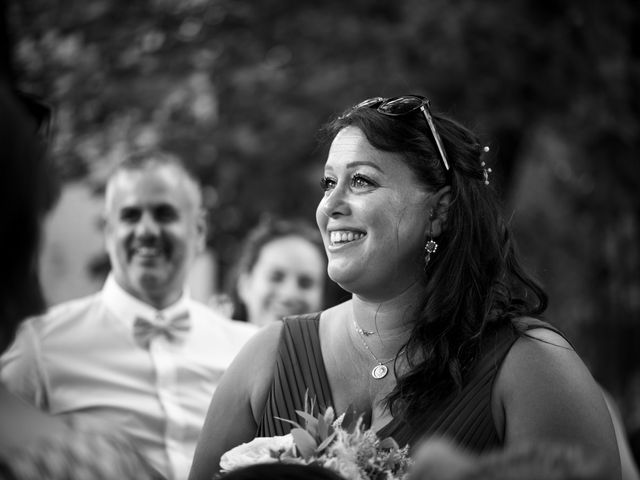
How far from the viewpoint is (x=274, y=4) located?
8781mm

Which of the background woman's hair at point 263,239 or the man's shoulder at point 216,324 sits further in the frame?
the background woman's hair at point 263,239

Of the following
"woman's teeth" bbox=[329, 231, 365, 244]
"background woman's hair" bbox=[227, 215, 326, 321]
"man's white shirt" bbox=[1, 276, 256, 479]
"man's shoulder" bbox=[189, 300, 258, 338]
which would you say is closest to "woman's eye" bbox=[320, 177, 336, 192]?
"woman's teeth" bbox=[329, 231, 365, 244]

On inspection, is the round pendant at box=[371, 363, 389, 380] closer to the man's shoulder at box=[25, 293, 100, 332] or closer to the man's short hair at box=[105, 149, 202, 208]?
the man's shoulder at box=[25, 293, 100, 332]

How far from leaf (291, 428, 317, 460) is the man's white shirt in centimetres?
173

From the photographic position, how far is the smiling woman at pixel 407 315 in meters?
3.07

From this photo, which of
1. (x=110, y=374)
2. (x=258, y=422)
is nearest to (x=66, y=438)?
(x=258, y=422)

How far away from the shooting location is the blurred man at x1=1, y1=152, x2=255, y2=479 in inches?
177

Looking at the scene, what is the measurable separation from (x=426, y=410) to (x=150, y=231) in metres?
2.43

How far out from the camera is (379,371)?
10.8 feet

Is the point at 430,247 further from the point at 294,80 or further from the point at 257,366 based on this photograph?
the point at 294,80

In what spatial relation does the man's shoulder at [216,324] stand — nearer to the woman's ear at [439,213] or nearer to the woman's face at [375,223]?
the woman's face at [375,223]

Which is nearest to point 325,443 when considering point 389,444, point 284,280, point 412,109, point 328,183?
point 389,444

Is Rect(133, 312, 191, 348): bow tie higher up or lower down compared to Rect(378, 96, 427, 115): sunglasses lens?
lower down

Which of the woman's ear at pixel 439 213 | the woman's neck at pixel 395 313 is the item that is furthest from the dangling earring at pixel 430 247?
the woman's neck at pixel 395 313
